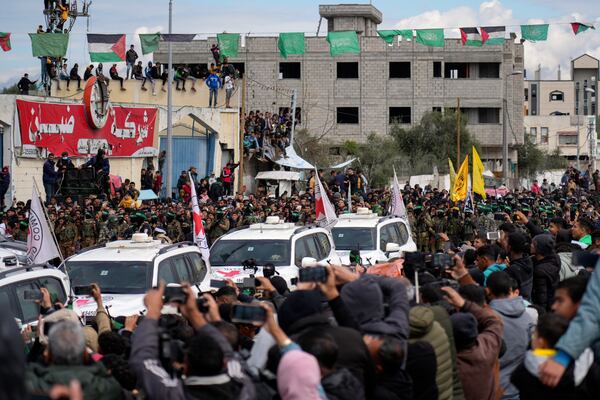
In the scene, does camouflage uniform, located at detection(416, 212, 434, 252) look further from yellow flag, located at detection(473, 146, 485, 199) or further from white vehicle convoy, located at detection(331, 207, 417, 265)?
white vehicle convoy, located at detection(331, 207, 417, 265)

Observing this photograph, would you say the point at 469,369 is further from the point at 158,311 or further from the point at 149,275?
the point at 149,275

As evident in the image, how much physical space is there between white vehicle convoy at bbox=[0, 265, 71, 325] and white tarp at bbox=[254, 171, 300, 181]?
102 ft

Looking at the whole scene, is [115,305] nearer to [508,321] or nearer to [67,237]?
[508,321]

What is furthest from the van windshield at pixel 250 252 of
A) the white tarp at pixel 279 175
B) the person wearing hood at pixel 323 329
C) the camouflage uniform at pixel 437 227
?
the white tarp at pixel 279 175

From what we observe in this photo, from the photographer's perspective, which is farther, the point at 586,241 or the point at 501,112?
the point at 501,112

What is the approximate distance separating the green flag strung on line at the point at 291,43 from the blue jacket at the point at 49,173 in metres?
13.4

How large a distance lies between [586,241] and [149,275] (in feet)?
16.8

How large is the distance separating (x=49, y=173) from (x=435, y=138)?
141ft

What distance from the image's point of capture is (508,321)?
8406 mm

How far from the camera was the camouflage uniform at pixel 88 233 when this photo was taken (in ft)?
76.0

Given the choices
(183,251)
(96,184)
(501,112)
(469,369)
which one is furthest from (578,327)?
(501,112)

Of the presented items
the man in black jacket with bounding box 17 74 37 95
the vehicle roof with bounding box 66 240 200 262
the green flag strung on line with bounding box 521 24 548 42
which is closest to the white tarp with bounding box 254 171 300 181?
the man in black jacket with bounding box 17 74 37 95

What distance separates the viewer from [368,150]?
207 feet

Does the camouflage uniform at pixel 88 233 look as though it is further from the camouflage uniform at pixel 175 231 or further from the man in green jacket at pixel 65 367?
the man in green jacket at pixel 65 367
